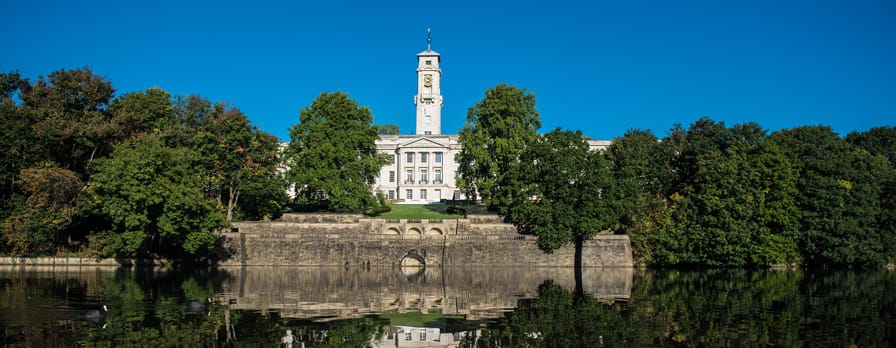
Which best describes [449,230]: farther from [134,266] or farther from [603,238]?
[134,266]

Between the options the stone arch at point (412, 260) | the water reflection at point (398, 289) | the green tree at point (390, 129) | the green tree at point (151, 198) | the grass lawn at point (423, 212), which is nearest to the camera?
the water reflection at point (398, 289)

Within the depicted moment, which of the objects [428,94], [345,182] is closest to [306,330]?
[345,182]

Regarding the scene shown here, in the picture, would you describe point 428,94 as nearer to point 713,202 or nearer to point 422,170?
point 422,170

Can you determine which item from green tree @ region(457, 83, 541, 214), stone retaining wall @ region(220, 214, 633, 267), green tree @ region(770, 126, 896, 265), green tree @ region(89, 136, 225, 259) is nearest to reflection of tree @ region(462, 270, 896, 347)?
stone retaining wall @ region(220, 214, 633, 267)

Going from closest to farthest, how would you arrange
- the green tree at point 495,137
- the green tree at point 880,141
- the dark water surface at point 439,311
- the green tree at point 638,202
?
the dark water surface at point 439,311, the green tree at point 638,202, the green tree at point 495,137, the green tree at point 880,141

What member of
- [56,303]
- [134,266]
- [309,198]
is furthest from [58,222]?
[56,303]

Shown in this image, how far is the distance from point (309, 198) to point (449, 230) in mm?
10340

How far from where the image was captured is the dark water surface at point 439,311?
59.9ft

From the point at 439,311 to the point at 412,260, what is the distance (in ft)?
71.6

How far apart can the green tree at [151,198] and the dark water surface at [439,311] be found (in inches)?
168

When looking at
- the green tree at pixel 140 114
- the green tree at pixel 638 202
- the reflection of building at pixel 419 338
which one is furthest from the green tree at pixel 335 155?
the reflection of building at pixel 419 338

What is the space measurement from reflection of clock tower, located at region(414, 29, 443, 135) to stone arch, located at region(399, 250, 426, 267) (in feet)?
172

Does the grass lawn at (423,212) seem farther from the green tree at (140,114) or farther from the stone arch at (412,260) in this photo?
the green tree at (140,114)

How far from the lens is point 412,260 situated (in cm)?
4556
